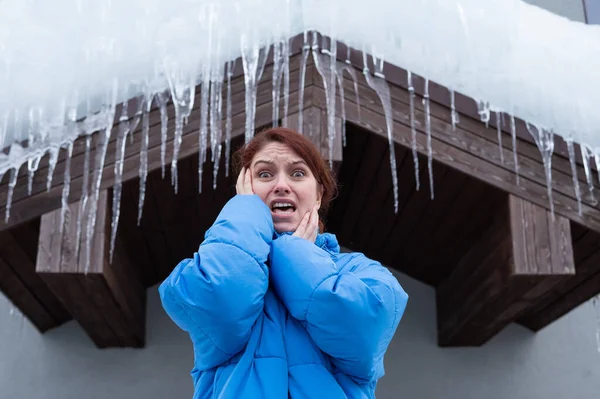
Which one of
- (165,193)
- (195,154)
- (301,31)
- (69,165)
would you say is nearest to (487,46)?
(301,31)

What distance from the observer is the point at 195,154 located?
404 cm

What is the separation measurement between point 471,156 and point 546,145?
407mm

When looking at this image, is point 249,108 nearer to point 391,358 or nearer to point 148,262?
point 148,262

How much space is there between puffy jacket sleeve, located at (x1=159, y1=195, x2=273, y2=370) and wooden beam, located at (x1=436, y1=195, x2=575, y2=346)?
2679 mm

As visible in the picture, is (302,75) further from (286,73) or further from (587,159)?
(587,159)

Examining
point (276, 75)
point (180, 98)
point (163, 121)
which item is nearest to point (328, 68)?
point (276, 75)

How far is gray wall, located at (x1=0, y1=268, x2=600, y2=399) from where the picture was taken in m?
5.67

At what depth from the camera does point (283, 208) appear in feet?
6.00

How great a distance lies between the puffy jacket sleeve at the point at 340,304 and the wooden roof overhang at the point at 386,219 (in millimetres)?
2280

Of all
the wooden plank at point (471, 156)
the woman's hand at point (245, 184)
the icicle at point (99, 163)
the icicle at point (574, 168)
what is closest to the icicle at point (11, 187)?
the icicle at point (99, 163)

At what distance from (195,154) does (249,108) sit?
1.24 ft

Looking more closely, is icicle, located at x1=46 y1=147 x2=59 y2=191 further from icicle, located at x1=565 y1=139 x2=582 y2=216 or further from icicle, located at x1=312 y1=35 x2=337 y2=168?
icicle, located at x1=565 y1=139 x2=582 y2=216

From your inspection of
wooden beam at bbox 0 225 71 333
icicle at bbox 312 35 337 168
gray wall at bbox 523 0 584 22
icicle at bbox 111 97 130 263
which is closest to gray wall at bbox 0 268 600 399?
wooden beam at bbox 0 225 71 333

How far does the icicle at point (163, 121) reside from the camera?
13.1 ft
